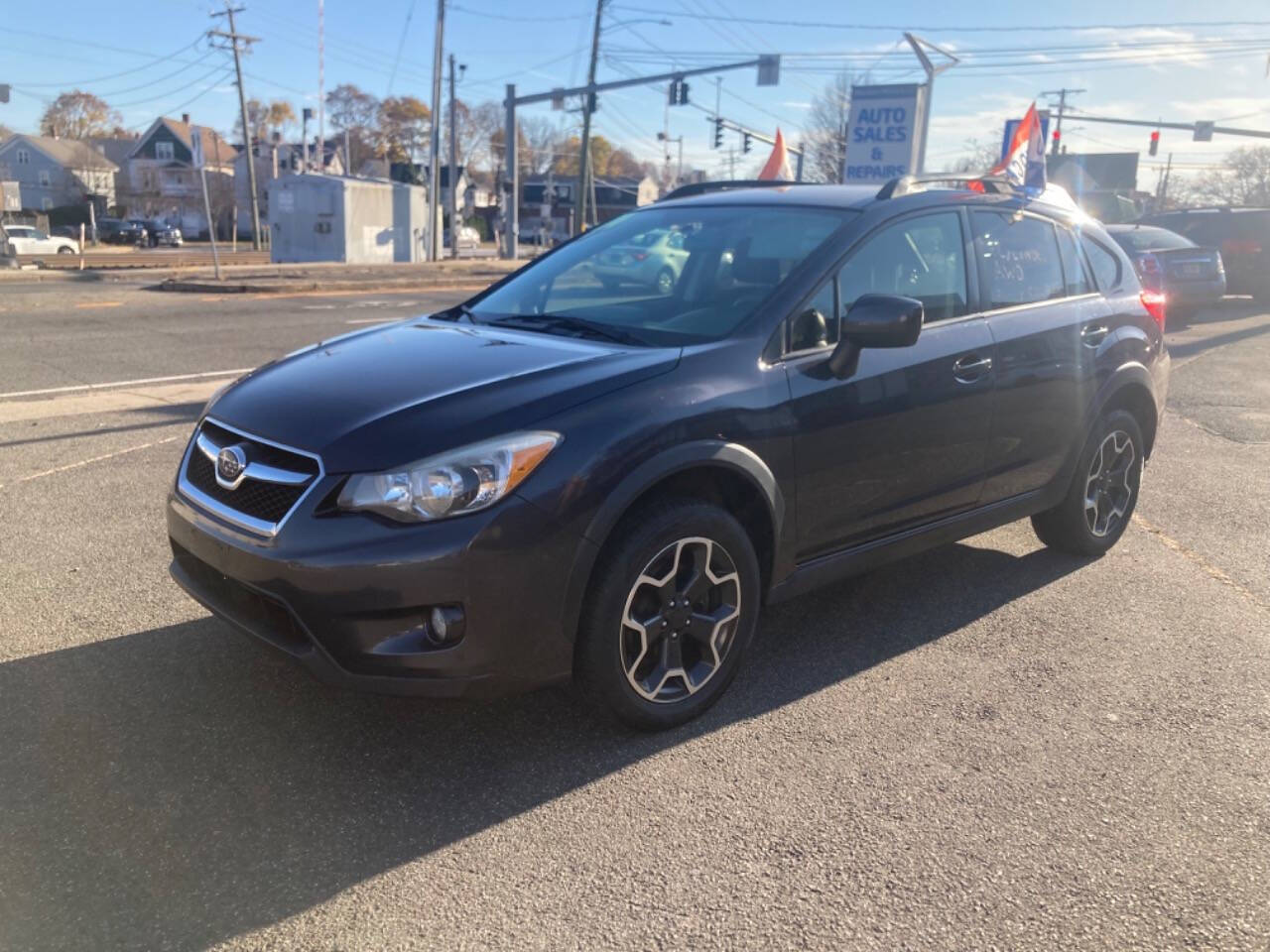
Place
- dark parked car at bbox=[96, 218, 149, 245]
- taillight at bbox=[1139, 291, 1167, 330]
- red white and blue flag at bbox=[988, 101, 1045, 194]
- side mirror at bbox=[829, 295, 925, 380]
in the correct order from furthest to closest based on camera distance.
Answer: dark parked car at bbox=[96, 218, 149, 245]
red white and blue flag at bbox=[988, 101, 1045, 194]
taillight at bbox=[1139, 291, 1167, 330]
side mirror at bbox=[829, 295, 925, 380]

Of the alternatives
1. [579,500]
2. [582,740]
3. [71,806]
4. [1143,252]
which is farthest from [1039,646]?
[1143,252]

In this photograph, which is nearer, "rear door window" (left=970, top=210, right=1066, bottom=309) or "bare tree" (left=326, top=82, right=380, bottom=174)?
"rear door window" (left=970, top=210, right=1066, bottom=309)

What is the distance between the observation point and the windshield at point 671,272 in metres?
3.84

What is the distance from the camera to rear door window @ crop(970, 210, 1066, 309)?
14.8 ft

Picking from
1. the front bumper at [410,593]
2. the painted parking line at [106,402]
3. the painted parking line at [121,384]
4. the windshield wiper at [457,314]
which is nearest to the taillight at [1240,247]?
the painted parking line at [121,384]

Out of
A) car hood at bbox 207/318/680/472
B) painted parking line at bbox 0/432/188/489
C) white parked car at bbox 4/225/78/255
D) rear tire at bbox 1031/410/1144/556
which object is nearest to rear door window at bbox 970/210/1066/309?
rear tire at bbox 1031/410/1144/556

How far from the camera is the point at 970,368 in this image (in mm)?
4246

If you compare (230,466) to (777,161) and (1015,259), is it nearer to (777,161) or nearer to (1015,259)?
(1015,259)

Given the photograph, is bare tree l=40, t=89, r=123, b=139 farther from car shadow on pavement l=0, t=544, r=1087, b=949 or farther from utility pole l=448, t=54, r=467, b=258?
car shadow on pavement l=0, t=544, r=1087, b=949

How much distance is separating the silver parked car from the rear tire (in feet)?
7.15

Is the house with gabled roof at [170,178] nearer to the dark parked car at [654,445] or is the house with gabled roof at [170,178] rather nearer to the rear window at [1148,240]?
the rear window at [1148,240]

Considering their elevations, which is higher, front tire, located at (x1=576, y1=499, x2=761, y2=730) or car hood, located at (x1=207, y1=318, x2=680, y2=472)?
car hood, located at (x1=207, y1=318, x2=680, y2=472)

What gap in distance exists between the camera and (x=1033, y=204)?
4906mm

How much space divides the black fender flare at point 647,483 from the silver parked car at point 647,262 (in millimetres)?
1023
